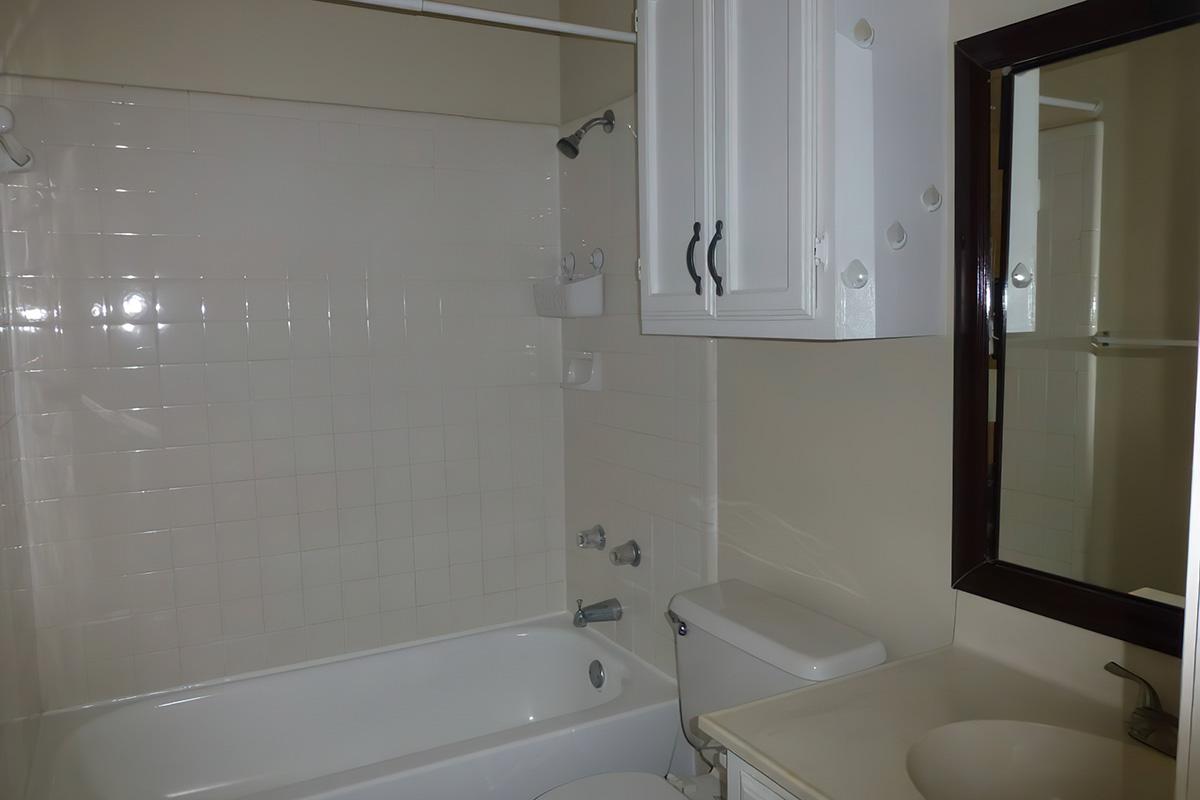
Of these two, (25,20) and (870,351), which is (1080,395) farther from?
(25,20)

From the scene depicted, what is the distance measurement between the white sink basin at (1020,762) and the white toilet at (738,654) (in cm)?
34

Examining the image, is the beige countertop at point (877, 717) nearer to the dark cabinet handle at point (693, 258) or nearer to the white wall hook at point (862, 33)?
the dark cabinet handle at point (693, 258)

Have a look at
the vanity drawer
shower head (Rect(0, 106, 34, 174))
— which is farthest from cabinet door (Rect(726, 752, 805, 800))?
shower head (Rect(0, 106, 34, 174))

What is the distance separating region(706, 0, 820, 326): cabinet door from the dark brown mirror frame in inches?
11.7

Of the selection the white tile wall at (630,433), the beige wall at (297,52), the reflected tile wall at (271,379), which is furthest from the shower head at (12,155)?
the white tile wall at (630,433)

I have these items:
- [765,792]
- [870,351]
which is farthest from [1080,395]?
[765,792]

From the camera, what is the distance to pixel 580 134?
2.71 m

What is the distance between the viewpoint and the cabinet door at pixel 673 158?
1.68m

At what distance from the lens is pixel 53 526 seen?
2402 mm

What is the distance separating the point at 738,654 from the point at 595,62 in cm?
192

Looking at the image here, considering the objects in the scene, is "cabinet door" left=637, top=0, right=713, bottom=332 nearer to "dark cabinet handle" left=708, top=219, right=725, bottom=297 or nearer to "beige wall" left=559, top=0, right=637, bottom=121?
"dark cabinet handle" left=708, top=219, right=725, bottom=297

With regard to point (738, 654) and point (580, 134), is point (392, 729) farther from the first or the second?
point (580, 134)

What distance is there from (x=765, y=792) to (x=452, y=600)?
6.07 ft

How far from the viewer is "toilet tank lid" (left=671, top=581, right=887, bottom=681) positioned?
→ 162cm
